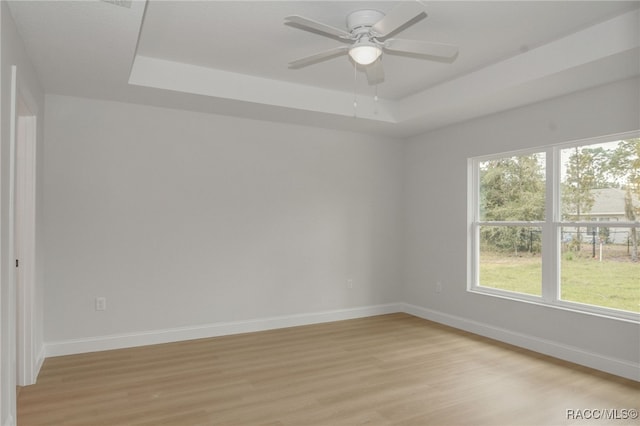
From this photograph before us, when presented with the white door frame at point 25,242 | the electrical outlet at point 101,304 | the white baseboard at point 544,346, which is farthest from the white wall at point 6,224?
the white baseboard at point 544,346

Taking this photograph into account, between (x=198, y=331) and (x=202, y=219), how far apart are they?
1.19 meters

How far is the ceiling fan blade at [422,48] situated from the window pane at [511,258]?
235 cm

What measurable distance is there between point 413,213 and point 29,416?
4.56 metres

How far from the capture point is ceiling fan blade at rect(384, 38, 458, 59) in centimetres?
271

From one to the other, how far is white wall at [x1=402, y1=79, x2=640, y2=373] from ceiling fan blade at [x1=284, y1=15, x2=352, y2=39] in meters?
2.44

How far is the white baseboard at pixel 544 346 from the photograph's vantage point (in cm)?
341

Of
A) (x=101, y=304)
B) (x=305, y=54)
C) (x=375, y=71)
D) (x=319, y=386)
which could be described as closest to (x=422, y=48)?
(x=375, y=71)

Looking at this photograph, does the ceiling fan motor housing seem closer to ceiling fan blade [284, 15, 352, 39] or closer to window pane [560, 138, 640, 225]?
ceiling fan blade [284, 15, 352, 39]

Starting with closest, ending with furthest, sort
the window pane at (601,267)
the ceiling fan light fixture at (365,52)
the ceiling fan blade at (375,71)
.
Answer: the ceiling fan light fixture at (365,52), the ceiling fan blade at (375,71), the window pane at (601,267)

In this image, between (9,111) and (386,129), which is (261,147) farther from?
(9,111)

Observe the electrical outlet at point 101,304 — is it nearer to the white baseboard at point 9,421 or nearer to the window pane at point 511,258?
the white baseboard at point 9,421

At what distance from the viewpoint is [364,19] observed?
2.77 m

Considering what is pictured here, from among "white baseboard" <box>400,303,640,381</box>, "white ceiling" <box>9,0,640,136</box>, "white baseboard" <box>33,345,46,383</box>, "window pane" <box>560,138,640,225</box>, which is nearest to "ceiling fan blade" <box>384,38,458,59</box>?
"white ceiling" <box>9,0,640,136</box>

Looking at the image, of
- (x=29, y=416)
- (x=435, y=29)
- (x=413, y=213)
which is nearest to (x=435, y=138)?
(x=413, y=213)
